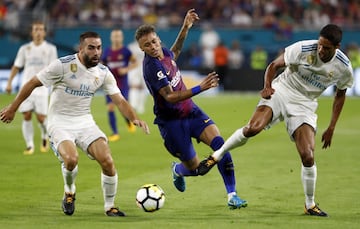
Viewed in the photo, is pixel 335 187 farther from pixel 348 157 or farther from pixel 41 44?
pixel 41 44

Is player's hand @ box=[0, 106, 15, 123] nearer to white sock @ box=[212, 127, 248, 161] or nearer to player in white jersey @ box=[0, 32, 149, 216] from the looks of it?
player in white jersey @ box=[0, 32, 149, 216]

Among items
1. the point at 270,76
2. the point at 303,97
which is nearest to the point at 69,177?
the point at 270,76

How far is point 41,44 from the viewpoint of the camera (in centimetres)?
1634

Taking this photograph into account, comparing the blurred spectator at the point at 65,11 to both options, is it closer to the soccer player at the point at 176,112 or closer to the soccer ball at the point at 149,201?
the soccer player at the point at 176,112

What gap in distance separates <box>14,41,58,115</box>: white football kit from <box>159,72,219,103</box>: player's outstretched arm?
21.7 ft

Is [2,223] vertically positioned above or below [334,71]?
below

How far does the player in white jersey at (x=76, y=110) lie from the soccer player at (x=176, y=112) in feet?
1.63

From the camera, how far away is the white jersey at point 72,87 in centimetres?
989

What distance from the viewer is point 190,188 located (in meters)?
12.2

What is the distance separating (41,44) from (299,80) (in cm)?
746

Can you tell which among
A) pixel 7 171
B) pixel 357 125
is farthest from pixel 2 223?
pixel 357 125

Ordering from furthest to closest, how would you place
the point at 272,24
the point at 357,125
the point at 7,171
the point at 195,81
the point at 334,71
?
the point at 272,24, the point at 195,81, the point at 357,125, the point at 7,171, the point at 334,71

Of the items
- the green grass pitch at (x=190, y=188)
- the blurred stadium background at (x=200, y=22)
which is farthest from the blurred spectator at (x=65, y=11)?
the green grass pitch at (x=190, y=188)

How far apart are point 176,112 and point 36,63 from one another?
651cm
